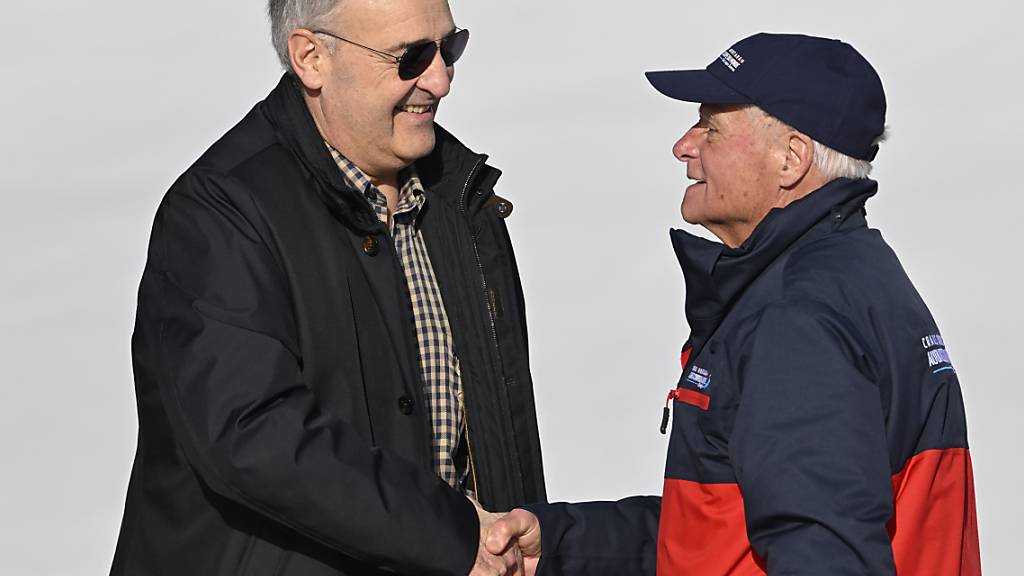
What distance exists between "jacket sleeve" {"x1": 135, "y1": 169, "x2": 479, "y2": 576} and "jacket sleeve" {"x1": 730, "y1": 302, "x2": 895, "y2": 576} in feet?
2.21

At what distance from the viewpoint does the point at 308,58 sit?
348 centimetres

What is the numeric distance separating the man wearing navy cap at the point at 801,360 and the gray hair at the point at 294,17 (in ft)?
2.19

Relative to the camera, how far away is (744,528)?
9.52ft

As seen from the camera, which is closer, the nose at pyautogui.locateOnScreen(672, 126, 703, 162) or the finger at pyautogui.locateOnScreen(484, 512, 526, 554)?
the nose at pyautogui.locateOnScreen(672, 126, 703, 162)

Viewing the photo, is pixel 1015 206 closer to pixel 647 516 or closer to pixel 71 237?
pixel 71 237

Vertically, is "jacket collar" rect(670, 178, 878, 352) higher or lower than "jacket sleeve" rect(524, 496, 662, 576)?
higher

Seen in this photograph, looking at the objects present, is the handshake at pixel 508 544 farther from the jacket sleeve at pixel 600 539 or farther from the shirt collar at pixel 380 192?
the shirt collar at pixel 380 192

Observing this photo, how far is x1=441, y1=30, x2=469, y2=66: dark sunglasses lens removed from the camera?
3.54 metres

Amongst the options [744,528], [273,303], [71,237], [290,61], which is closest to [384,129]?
[290,61]

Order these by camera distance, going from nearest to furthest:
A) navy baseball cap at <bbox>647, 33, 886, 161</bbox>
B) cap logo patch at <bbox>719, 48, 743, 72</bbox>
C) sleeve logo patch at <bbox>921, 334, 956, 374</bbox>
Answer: sleeve logo patch at <bbox>921, 334, 956, 374</bbox> → navy baseball cap at <bbox>647, 33, 886, 161</bbox> → cap logo patch at <bbox>719, 48, 743, 72</bbox>

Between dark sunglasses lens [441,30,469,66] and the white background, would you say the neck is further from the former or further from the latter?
the white background

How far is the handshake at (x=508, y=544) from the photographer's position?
3395mm

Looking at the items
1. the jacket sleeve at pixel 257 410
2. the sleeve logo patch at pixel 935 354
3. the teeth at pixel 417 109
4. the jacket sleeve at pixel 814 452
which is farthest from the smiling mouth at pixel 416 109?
the sleeve logo patch at pixel 935 354

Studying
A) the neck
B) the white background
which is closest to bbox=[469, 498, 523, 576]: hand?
the neck
